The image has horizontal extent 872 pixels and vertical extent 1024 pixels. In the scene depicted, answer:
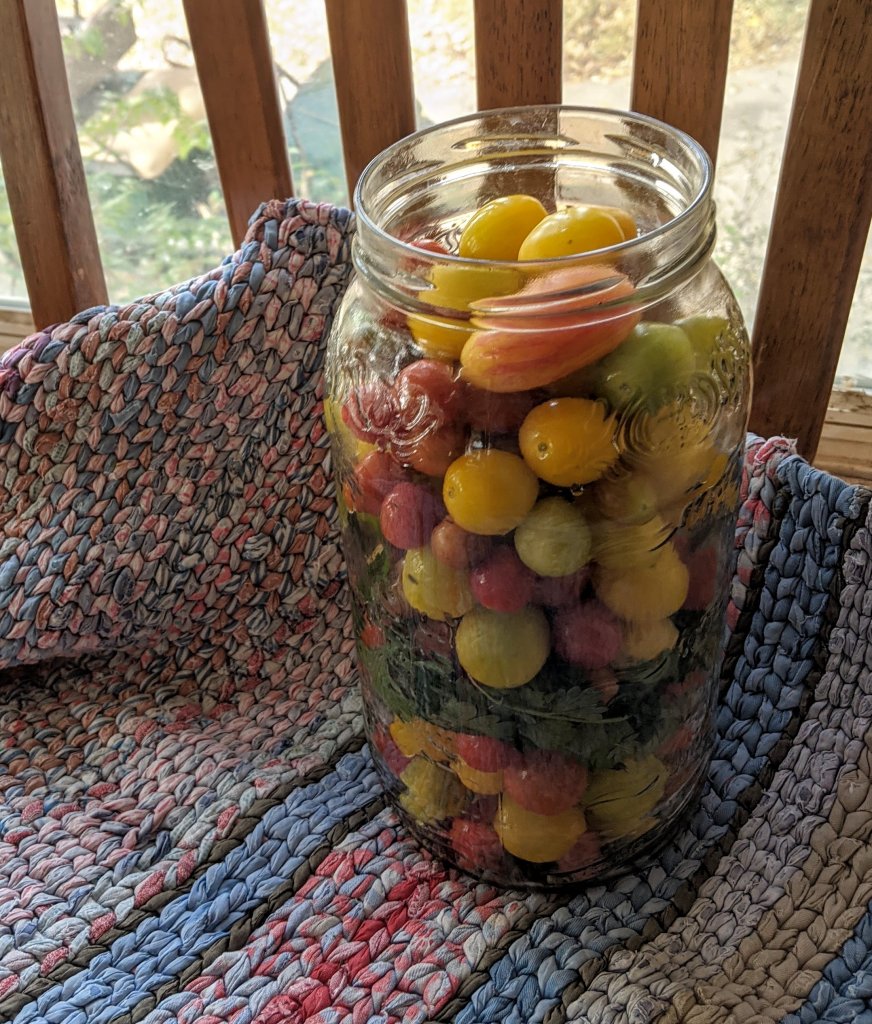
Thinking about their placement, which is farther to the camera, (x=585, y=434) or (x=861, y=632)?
(x=861, y=632)

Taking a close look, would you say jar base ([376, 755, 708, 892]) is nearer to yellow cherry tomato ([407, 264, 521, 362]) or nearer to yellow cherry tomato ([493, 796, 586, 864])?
yellow cherry tomato ([493, 796, 586, 864])

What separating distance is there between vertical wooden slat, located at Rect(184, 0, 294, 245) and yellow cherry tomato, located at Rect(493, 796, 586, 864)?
1.57ft

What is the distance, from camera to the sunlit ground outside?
0.98m

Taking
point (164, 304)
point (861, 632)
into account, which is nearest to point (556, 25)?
point (164, 304)

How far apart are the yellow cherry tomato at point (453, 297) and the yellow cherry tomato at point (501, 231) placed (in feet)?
0.12

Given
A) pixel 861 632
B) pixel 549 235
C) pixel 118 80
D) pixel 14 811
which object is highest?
pixel 549 235

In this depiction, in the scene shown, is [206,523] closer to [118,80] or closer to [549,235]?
[549,235]

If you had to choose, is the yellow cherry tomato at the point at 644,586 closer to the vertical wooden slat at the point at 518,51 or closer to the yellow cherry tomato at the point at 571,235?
the yellow cherry tomato at the point at 571,235

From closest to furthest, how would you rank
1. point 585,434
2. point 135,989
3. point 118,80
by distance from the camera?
point 585,434
point 135,989
point 118,80

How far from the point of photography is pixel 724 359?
0.56 m

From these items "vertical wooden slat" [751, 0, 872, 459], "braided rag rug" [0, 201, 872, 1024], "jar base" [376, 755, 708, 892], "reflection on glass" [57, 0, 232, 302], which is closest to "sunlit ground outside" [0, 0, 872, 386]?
"reflection on glass" [57, 0, 232, 302]

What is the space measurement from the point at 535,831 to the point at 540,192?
13.6 inches

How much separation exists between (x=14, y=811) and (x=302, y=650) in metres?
0.20

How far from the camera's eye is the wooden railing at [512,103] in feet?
2.28
